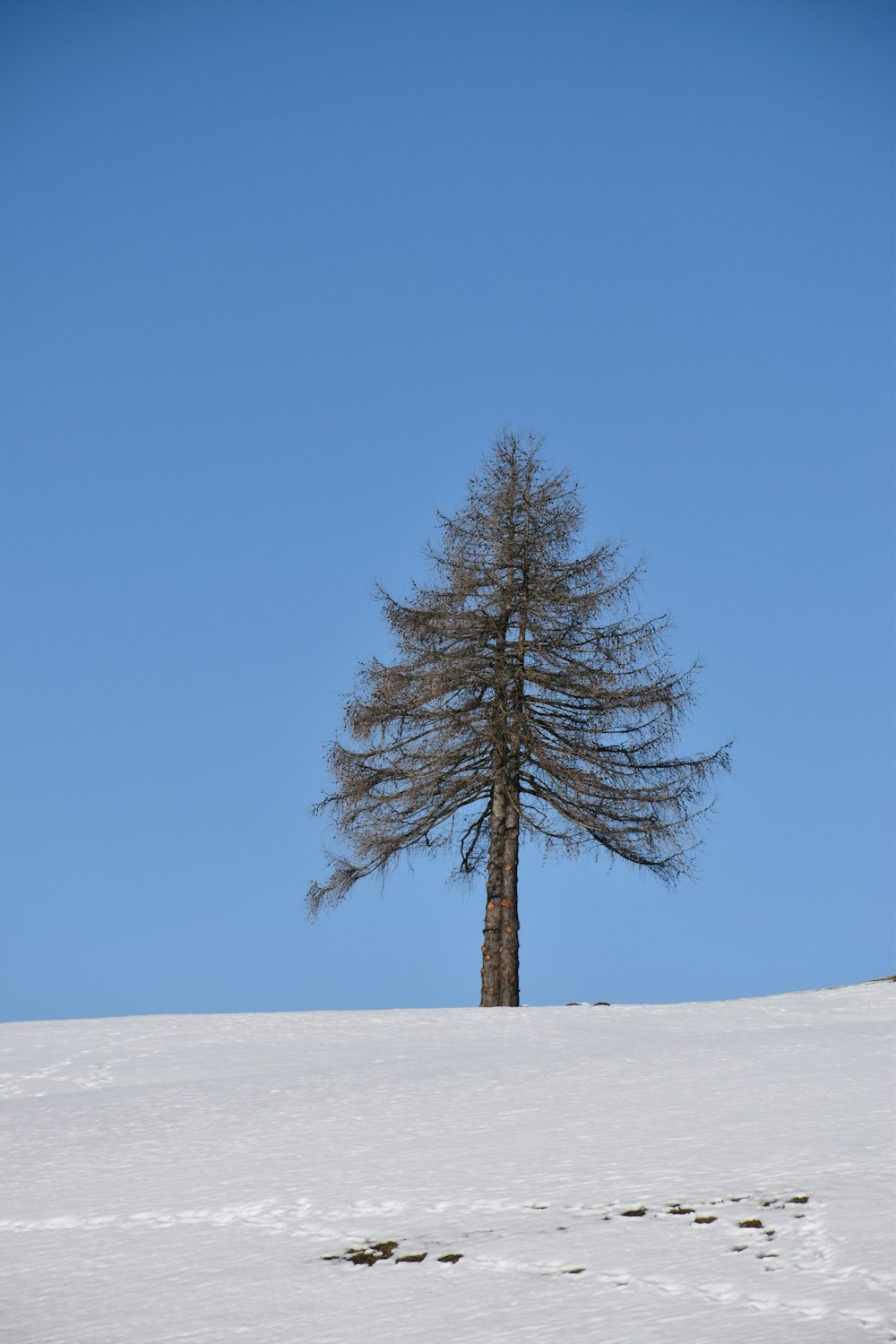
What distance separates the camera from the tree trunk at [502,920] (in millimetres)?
17328

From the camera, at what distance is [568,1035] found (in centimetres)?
1169

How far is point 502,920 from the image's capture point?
17.4m

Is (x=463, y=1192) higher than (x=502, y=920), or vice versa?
(x=502, y=920)

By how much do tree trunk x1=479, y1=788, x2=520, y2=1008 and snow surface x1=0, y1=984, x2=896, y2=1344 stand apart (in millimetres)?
5659

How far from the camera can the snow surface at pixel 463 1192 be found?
16.7 ft

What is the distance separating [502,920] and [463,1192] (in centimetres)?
1089

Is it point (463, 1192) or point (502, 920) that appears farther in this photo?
point (502, 920)

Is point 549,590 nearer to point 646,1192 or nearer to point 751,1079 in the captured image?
point 751,1079

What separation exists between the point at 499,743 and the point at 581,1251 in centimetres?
1229

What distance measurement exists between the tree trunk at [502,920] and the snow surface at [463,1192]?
18.6 ft

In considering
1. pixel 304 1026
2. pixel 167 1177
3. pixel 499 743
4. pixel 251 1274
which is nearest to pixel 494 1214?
pixel 251 1274

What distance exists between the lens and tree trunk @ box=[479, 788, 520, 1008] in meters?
17.3

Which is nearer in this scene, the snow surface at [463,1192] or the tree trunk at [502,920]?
the snow surface at [463,1192]

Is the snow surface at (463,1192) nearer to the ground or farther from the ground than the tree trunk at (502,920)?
nearer to the ground
